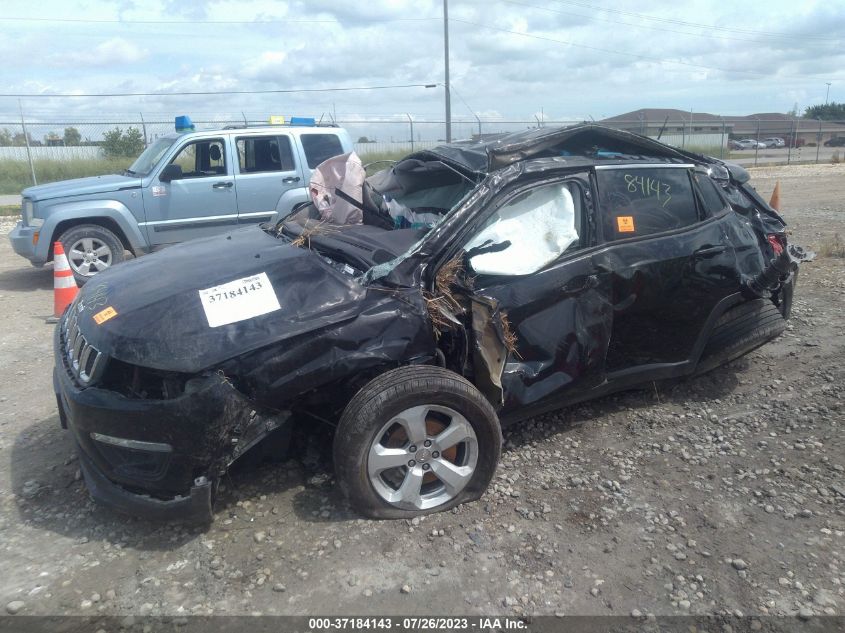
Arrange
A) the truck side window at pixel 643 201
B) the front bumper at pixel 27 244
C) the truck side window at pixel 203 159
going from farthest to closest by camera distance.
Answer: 1. the truck side window at pixel 203 159
2. the front bumper at pixel 27 244
3. the truck side window at pixel 643 201

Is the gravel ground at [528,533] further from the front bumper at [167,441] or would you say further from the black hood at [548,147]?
the black hood at [548,147]

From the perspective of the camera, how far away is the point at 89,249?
8312 millimetres

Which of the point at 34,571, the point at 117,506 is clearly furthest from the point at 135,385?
the point at 34,571

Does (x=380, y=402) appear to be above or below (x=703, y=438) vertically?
above

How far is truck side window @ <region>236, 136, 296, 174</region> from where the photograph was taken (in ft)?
29.7

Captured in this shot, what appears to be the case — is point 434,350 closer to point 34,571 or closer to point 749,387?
point 34,571

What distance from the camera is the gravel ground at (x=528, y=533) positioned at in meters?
2.74

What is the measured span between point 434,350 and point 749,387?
2558 mm

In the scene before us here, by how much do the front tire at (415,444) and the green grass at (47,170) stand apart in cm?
2076

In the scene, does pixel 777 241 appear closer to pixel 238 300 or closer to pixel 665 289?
pixel 665 289

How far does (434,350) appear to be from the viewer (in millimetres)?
3398

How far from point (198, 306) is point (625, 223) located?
2.48 meters

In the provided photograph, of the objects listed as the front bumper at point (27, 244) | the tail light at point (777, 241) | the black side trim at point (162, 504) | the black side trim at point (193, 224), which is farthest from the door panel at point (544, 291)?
the front bumper at point (27, 244)

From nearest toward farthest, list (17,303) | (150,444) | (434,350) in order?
1. (150,444)
2. (434,350)
3. (17,303)
